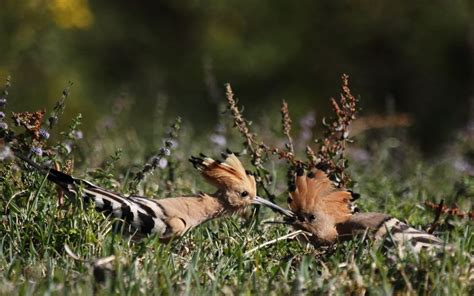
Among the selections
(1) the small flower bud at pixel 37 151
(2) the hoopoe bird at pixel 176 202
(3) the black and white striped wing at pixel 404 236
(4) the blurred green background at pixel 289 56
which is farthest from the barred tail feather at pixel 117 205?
(4) the blurred green background at pixel 289 56

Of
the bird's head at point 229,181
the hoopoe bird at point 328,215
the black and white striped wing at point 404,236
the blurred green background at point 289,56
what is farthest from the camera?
the blurred green background at point 289,56

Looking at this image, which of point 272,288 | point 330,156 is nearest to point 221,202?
point 330,156

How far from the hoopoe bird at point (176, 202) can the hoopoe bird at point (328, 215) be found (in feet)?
0.40

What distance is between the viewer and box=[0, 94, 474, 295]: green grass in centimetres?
384

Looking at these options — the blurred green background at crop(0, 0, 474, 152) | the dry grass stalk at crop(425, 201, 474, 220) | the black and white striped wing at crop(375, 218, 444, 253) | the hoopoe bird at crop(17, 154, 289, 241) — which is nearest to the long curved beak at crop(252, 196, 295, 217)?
the hoopoe bird at crop(17, 154, 289, 241)

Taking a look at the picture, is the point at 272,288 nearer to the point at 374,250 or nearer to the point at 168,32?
the point at 374,250

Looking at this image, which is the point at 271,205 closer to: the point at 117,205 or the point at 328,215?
the point at 328,215

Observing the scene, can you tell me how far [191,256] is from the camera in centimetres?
444

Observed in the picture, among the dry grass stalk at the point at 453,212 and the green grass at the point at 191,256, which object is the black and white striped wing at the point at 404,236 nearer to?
the green grass at the point at 191,256

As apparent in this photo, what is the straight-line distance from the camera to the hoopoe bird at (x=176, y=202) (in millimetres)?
4504

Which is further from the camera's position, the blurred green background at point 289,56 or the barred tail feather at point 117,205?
the blurred green background at point 289,56

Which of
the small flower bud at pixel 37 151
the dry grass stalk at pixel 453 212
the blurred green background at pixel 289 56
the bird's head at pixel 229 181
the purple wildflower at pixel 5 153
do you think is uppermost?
the blurred green background at pixel 289 56

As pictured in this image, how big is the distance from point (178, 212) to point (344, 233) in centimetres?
64

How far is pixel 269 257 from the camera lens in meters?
4.65
